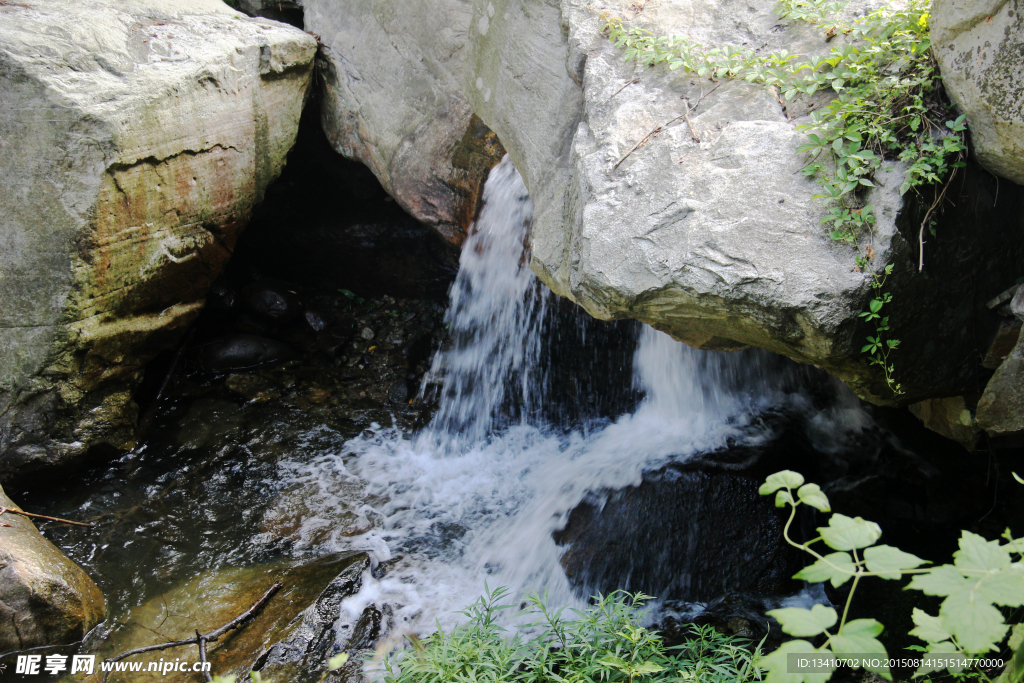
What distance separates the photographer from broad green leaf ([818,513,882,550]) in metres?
1.15

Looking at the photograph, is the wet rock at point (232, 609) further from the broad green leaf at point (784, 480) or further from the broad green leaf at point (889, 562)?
the broad green leaf at point (889, 562)

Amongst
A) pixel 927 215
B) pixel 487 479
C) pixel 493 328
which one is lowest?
pixel 487 479

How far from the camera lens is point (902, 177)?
7.43ft

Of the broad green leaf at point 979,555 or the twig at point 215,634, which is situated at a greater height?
the broad green leaf at point 979,555

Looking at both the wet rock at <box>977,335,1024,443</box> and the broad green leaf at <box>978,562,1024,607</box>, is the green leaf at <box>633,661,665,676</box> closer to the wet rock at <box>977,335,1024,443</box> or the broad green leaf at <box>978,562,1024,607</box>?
the broad green leaf at <box>978,562,1024,607</box>

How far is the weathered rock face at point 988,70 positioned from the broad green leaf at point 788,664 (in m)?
1.98

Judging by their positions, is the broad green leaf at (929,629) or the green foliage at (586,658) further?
the green foliage at (586,658)

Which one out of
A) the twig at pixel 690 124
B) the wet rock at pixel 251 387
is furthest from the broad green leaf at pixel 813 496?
the wet rock at pixel 251 387

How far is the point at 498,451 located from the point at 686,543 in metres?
1.81

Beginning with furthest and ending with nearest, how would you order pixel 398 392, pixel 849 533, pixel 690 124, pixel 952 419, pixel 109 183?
pixel 398 392 < pixel 109 183 < pixel 952 419 < pixel 690 124 < pixel 849 533

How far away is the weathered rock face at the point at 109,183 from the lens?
376 cm

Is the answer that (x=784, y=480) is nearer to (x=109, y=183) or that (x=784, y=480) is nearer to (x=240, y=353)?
(x=109, y=183)

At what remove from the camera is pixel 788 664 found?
113 centimetres

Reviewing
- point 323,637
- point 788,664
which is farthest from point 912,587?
point 323,637
